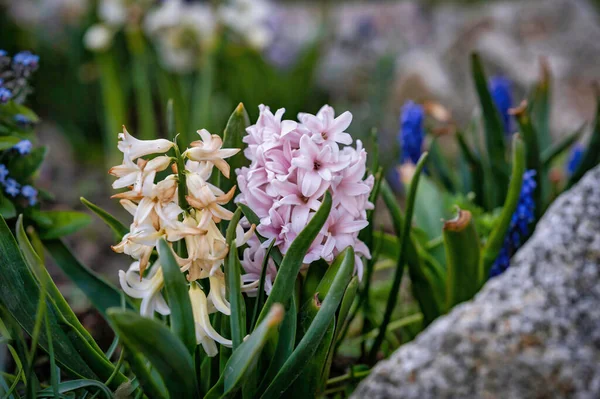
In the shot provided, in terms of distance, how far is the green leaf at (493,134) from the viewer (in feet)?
4.79

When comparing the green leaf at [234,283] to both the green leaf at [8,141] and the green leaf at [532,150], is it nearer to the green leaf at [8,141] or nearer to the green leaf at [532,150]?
the green leaf at [8,141]

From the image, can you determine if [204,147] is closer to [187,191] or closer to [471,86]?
[187,191]

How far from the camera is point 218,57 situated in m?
3.51

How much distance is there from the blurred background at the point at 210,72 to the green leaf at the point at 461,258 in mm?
1665

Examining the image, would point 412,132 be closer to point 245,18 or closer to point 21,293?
point 21,293

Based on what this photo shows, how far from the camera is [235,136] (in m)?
1.01

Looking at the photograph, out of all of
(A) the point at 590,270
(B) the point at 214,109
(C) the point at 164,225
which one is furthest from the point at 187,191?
(B) the point at 214,109

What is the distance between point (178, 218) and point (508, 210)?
0.71 meters

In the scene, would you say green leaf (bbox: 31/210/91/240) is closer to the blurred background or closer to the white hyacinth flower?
the white hyacinth flower

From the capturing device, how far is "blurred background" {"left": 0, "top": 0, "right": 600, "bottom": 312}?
Answer: 293cm

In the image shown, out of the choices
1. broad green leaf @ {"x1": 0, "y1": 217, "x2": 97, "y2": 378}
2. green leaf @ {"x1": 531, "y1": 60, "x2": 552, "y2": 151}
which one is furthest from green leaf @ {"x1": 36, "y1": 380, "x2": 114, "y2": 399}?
green leaf @ {"x1": 531, "y1": 60, "x2": 552, "y2": 151}

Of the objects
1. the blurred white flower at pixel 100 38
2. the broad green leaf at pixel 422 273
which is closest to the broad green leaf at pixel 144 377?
the broad green leaf at pixel 422 273

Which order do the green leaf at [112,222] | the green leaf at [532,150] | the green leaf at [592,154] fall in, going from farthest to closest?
the green leaf at [592,154]
the green leaf at [532,150]
the green leaf at [112,222]

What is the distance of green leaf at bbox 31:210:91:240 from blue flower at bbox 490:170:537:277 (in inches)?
35.4
